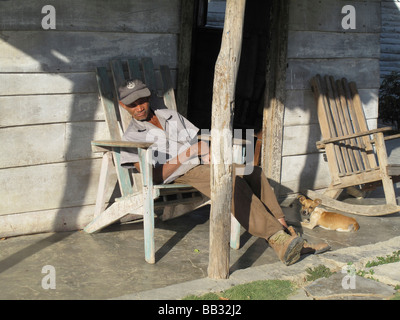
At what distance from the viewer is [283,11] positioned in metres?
6.05

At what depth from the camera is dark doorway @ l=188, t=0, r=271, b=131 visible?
755 centimetres

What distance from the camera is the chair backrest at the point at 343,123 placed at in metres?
6.20

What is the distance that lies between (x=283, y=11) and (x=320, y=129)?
139 cm

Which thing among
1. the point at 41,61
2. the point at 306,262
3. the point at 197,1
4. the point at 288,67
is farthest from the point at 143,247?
the point at 197,1

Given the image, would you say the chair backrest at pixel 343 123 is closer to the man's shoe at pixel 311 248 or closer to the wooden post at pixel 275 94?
the wooden post at pixel 275 94

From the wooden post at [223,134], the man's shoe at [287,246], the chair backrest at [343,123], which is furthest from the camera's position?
the chair backrest at [343,123]

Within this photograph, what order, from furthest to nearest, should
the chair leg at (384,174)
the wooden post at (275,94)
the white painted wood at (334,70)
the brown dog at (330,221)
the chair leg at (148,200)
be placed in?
the white painted wood at (334,70)
the wooden post at (275,94)
the chair leg at (384,174)
the brown dog at (330,221)
the chair leg at (148,200)

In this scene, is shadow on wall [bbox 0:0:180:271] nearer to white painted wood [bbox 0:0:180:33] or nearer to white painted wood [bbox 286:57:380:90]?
white painted wood [bbox 0:0:180:33]

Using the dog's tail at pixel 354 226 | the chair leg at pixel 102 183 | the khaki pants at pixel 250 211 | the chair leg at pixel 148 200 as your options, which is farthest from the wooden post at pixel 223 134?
the dog's tail at pixel 354 226

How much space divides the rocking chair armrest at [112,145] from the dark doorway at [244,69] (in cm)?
279

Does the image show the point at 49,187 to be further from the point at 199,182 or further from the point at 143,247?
the point at 199,182

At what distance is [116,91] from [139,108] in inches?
15.4

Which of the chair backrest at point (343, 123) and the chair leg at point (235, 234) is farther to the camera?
the chair backrest at point (343, 123)

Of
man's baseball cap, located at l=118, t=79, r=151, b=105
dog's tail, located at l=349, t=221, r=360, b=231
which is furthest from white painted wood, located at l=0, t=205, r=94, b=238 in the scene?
dog's tail, located at l=349, t=221, r=360, b=231
